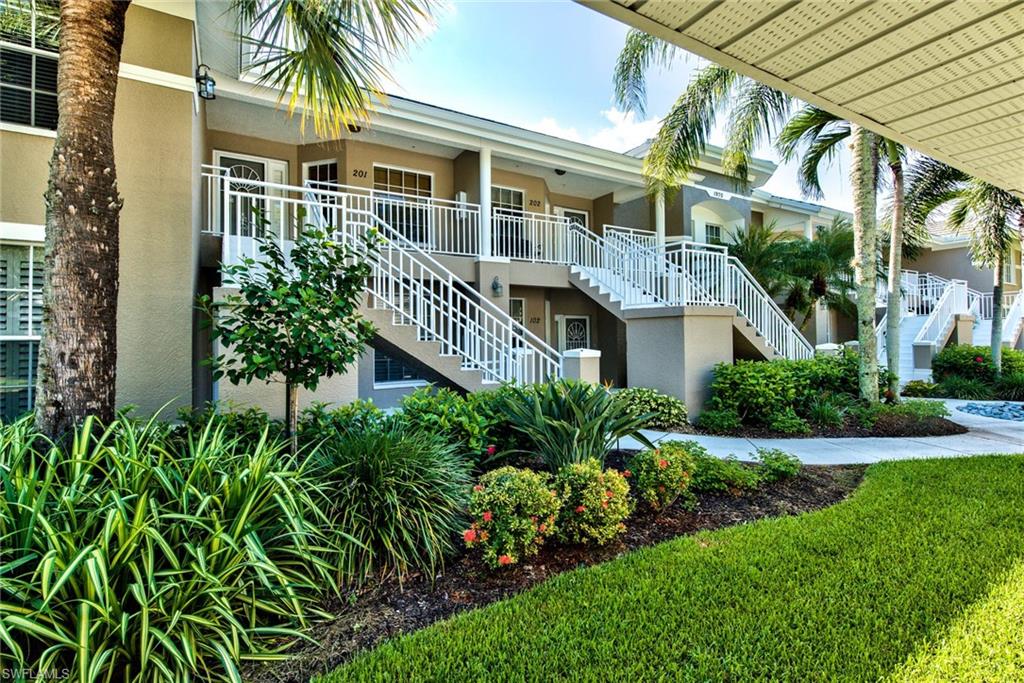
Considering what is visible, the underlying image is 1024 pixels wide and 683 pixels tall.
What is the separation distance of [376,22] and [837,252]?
1396 cm

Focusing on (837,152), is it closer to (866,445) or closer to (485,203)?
(866,445)

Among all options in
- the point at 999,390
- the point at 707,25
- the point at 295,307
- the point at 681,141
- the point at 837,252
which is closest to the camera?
the point at 707,25

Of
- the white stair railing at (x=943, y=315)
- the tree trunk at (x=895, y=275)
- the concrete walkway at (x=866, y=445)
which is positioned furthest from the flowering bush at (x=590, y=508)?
the white stair railing at (x=943, y=315)

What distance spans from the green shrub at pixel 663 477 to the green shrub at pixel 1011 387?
41.5 ft

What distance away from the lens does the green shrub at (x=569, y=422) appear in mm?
4648

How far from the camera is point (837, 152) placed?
1066 cm

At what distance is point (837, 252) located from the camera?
13.8m

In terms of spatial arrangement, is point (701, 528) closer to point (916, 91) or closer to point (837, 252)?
point (916, 91)

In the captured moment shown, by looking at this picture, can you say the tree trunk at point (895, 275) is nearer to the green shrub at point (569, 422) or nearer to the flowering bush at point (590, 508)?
the green shrub at point (569, 422)

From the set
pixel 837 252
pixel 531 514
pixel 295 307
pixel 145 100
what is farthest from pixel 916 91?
pixel 837 252

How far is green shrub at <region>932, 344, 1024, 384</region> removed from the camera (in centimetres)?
1250

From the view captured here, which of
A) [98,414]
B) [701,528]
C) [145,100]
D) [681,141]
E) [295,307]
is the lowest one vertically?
[701,528]

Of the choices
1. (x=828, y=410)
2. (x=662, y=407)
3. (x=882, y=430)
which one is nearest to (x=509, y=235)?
(x=662, y=407)

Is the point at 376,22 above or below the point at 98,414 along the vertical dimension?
above
